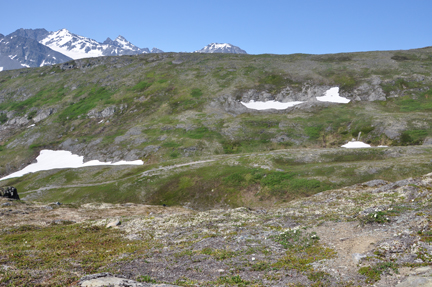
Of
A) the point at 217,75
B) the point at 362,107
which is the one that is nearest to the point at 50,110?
the point at 217,75

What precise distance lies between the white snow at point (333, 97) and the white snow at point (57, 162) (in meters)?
110

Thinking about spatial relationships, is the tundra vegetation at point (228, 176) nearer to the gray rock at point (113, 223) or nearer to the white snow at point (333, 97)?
the gray rock at point (113, 223)

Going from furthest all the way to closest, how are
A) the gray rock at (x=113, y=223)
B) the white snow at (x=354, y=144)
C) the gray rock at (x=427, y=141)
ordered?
the white snow at (x=354, y=144) → the gray rock at (x=427, y=141) → the gray rock at (x=113, y=223)

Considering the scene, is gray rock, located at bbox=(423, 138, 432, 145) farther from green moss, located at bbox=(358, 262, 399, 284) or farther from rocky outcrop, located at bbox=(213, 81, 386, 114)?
green moss, located at bbox=(358, 262, 399, 284)

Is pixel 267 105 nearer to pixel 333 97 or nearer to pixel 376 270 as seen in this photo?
pixel 333 97

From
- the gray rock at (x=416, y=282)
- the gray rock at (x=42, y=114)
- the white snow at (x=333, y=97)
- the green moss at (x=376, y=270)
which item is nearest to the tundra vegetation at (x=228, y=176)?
the green moss at (x=376, y=270)

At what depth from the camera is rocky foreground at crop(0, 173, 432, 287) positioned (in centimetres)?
1795

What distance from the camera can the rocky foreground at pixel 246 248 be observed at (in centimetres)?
1795

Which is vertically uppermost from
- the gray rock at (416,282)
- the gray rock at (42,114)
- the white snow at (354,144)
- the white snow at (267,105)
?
the gray rock at (42,114)

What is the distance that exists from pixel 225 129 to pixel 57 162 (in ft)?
294

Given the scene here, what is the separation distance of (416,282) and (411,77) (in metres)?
172

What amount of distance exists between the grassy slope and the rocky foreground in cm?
3031

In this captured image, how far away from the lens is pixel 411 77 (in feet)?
474

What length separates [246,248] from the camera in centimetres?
2517
